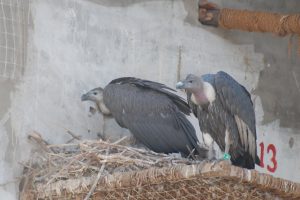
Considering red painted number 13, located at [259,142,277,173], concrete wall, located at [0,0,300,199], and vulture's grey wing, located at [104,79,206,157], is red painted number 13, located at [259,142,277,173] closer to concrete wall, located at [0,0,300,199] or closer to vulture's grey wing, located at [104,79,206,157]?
concrete wall, located at [0,0,300,199]

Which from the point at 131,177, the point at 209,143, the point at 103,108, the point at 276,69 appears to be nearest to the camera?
the point at 131,177

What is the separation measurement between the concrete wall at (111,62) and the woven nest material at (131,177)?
0.23 metres

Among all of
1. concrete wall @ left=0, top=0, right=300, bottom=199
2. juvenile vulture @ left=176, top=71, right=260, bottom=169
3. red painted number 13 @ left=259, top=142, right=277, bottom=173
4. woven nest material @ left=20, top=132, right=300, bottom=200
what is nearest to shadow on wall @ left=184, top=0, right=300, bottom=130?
concrete wall @ left=0, top=0, right=300, bottom=199

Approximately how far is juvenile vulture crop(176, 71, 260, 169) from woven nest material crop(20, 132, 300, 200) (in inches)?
19.0

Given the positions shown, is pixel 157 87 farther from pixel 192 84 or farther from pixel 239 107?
pixel 239 107

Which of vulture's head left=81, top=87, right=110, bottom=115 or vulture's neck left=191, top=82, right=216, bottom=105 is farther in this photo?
vulture's head left=81, top=87, right=110, bottom=115

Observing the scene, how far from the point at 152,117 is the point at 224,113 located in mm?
726

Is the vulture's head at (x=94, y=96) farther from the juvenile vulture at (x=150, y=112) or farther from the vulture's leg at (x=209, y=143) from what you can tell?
the vulture's leg at (x=209, y=143)

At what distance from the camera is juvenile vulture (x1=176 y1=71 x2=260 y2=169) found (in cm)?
923

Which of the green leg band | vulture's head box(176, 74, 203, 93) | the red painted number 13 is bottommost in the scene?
the red painted number 13

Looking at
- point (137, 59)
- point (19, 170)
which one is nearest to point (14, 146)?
point (19, 170)

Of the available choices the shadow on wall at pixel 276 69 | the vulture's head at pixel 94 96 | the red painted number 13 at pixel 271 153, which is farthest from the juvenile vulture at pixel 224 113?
the shadow on wall at pixel 276 69

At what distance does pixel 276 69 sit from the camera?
11102 millimetres

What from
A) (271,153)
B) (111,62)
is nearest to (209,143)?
(111,62)
